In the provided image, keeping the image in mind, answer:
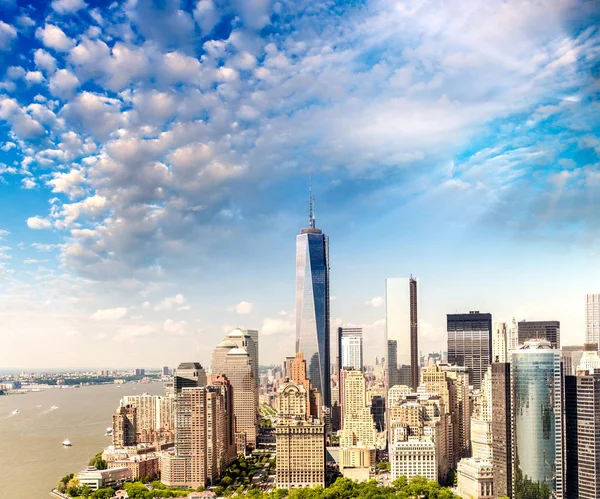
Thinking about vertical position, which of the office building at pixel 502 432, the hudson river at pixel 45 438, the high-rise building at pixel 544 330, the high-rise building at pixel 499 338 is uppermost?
the high-rise building at pixel 544 330

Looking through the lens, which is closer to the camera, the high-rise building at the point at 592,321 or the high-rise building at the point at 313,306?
the high-rise building at the point at 592,321

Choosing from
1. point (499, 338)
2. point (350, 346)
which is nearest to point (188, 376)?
point (499, 338)

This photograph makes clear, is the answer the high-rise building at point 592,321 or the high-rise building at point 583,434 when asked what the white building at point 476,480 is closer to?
the high-rise building at point 583,434

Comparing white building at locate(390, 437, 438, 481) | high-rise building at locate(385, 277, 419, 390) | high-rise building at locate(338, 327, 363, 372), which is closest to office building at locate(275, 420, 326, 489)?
white building at locate(390, 437, 438, 481)

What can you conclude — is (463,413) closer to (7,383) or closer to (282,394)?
(282,394)

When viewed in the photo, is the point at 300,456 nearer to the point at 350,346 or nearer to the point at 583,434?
the point at 583,434

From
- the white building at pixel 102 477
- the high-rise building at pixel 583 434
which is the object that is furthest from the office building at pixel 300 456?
the high-rise building at pixel 583 434
